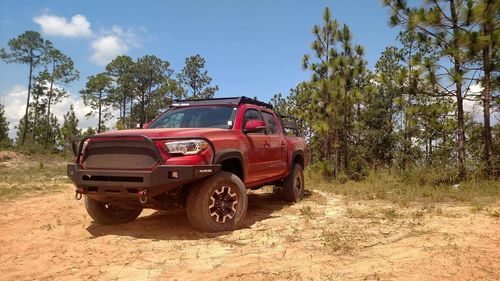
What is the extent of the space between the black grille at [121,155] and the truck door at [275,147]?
2592 mm

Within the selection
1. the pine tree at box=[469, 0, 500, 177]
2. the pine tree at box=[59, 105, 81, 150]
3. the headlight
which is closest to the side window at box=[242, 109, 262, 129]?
the headlight

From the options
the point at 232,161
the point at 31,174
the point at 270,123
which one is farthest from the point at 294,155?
the point at 31,174

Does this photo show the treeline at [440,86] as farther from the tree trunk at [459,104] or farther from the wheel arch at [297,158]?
the wheel arch at [297,158]

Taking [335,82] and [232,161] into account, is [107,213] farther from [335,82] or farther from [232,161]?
[335,82]

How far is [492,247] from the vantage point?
433cm

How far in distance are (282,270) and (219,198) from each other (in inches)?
71.9

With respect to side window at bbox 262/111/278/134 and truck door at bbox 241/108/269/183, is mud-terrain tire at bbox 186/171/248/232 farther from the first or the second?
side window at bbox 262/111/278/134

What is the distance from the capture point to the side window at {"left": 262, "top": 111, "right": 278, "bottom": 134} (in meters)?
7.45

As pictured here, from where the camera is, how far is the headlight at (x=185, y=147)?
5008mm

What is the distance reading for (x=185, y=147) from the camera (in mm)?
5047

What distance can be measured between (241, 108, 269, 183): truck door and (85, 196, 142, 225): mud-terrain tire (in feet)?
A: 6.50

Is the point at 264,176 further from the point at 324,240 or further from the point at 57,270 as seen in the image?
the point at 57,270

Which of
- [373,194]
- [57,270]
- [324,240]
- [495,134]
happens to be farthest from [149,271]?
[495,134]

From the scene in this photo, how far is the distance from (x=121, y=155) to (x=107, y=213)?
4.77ft
